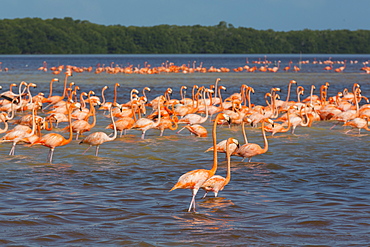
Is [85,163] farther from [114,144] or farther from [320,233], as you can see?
[320,233]

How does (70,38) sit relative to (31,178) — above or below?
above

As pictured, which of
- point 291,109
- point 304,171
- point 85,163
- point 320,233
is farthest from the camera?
point 291,109

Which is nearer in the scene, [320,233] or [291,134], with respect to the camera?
[320,233]

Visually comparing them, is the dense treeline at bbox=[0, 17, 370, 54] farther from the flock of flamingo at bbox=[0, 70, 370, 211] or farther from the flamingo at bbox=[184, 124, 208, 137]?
the flamingo at bbox=[184, 124, 208, 137]

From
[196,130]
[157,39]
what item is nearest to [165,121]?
[196,130]

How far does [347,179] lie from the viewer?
1130cm

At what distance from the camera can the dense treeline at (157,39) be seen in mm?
Result: 150125

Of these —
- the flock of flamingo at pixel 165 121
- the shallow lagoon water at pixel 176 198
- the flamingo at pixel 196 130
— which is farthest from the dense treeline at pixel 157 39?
A: the shallow lagoon water at pixel 176 198

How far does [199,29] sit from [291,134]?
16830 centimetres

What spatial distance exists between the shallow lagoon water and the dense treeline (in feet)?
463

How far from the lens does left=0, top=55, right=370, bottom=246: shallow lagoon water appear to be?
7.87 metres

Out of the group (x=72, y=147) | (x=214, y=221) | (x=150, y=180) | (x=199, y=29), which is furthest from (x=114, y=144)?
(x=199, y=29)

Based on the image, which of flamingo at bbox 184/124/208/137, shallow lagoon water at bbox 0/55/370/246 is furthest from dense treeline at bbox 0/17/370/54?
shallow lagoon water at bbox 0/55/370/246

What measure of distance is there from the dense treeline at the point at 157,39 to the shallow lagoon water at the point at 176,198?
141182mm
